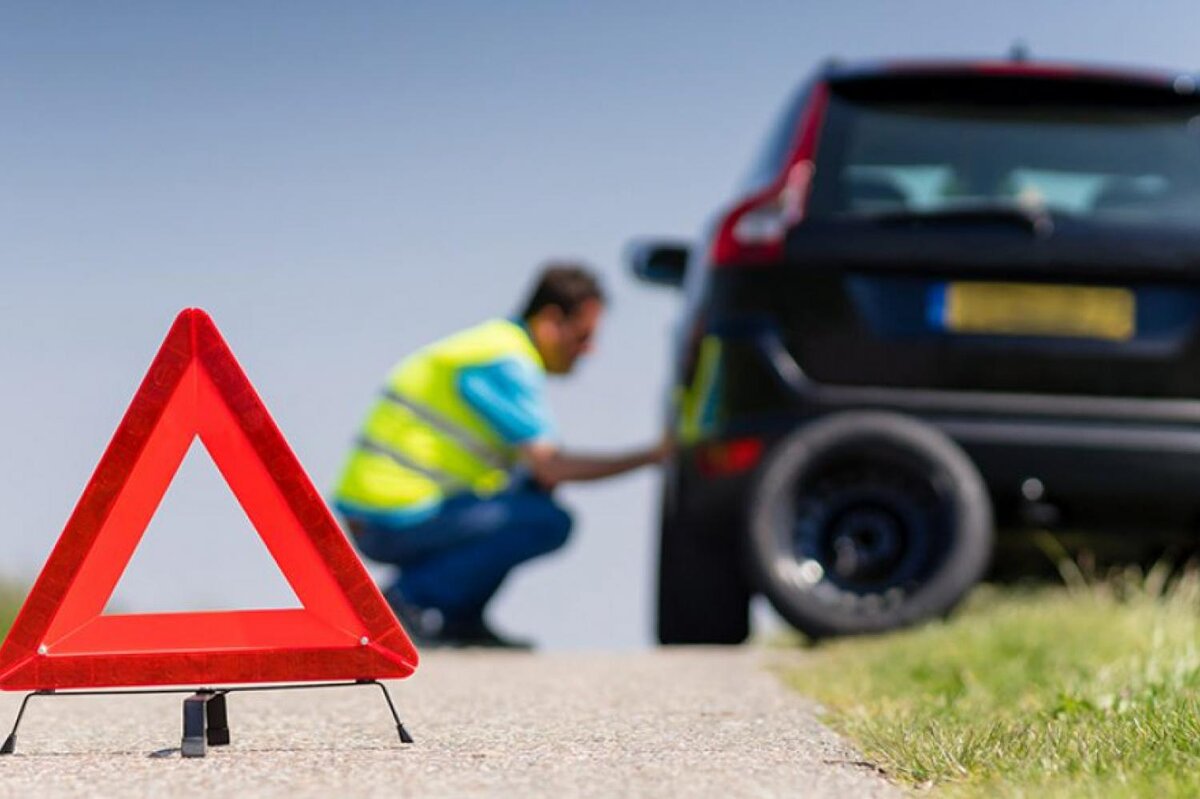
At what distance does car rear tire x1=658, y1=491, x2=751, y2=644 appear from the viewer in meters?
7.07

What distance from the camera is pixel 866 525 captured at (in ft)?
21.4

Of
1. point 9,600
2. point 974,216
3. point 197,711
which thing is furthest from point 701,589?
point 197,711

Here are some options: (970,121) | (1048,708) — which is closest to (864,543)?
(970,121)

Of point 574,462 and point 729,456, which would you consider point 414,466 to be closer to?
point 574,462

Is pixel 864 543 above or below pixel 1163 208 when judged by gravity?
below

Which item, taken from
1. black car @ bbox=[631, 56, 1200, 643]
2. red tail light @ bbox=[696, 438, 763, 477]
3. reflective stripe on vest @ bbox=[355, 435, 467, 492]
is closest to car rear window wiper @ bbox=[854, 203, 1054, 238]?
black car @ bbox=[631, 56, 1200, 643]

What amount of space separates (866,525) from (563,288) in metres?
2.71

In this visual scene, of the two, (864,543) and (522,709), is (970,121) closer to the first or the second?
(864,543)

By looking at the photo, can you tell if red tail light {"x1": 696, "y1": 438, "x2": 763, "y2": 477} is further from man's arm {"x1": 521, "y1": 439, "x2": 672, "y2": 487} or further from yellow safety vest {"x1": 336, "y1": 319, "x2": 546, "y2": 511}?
yellow safety vest {"x1": 336, "y1": 319, "x2": 546, "y2": 511}

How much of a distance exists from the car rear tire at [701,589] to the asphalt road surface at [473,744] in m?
1.15

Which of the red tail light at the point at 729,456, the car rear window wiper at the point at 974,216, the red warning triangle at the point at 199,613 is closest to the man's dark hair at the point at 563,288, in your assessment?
the red tail light at the point at 729,456

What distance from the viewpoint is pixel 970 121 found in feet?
21.6

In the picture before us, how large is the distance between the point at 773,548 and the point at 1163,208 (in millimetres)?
1770

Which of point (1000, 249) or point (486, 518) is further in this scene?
point (486, 518)
